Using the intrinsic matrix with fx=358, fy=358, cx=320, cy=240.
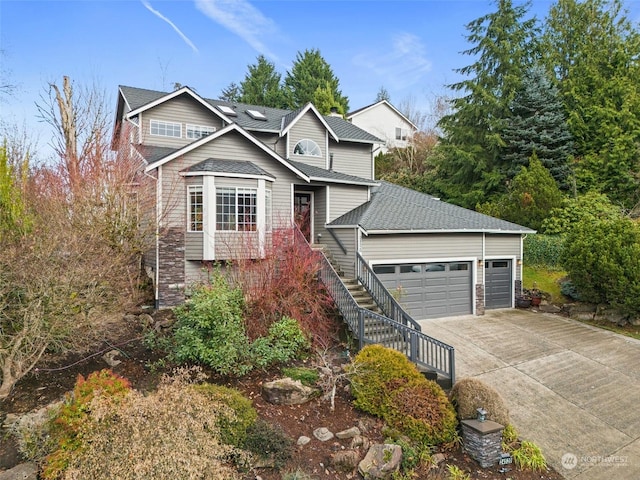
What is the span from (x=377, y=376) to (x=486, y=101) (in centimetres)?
2260

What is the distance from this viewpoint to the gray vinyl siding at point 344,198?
14945mm

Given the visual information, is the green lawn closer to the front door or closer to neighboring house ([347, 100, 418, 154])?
the front door

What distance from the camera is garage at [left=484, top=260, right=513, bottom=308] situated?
15164 millimetres

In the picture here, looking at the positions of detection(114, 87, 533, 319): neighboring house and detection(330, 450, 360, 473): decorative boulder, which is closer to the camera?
detection(330, 450, 360, 473): decorative boulder

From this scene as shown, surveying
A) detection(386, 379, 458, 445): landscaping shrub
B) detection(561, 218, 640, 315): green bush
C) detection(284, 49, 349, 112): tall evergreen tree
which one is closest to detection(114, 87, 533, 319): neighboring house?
detection(561, 218, 640, 315): green bush

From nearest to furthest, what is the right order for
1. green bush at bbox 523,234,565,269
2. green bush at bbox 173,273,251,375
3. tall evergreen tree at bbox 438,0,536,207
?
1. green bush at bbox 173,273,251,375
2. green bush at bbox 523,234,565,269
3. tall evergreen tree at bbox 438,0,536,207

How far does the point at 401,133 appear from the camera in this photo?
3706 cm

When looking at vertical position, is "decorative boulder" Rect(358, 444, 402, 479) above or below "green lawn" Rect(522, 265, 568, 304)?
below

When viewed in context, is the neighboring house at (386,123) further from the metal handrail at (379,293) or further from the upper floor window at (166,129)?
the metal handrail at (379,293)

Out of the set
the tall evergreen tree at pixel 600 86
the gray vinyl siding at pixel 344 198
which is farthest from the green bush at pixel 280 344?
the tall evergreen tree at pixel 600 86

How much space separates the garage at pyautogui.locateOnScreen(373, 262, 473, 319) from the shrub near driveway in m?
5.64

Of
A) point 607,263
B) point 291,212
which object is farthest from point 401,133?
point 607,263

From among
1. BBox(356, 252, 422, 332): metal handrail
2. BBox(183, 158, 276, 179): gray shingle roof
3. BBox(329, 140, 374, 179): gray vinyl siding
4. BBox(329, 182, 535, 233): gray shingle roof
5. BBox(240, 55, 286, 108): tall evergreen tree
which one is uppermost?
BBox(240, 55, 286, 108): tall evergreen tree

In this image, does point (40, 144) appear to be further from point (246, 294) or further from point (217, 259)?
point (246, 294)
